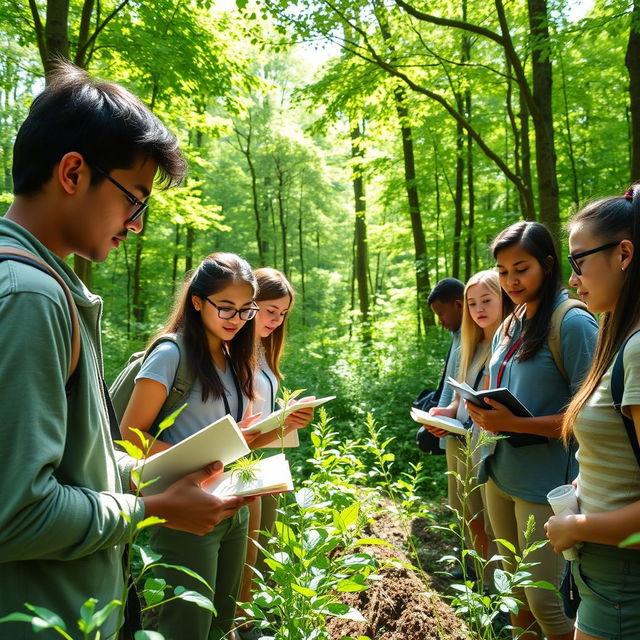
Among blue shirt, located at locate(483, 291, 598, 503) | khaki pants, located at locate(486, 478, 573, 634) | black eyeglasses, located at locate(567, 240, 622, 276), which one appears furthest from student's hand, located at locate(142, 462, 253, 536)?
blue shirt, located at locate(483, 291, 598, 503)

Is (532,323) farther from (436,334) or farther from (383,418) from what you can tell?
(436,334)

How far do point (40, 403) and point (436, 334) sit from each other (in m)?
11.3

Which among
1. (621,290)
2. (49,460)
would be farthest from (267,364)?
(49,460)

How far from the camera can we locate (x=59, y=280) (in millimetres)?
1082

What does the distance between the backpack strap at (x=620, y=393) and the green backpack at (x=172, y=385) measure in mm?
1703

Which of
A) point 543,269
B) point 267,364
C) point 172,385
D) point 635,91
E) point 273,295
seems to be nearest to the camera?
point 172,385

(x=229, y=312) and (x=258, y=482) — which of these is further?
(x=229, y=312)

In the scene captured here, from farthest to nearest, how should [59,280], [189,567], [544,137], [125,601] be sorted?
[544,137], [189,567], [59,280], [125,601]

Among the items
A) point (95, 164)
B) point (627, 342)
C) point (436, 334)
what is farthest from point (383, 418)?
point (95, 164)

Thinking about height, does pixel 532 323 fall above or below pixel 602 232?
below

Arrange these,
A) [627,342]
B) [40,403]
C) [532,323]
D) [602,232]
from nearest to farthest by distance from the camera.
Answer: [40,403] → [627,342] → [602,232] → [532,323]

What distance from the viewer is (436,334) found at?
1183cm

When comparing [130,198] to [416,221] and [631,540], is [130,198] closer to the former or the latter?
[631,540]

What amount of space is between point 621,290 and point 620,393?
397 mm
